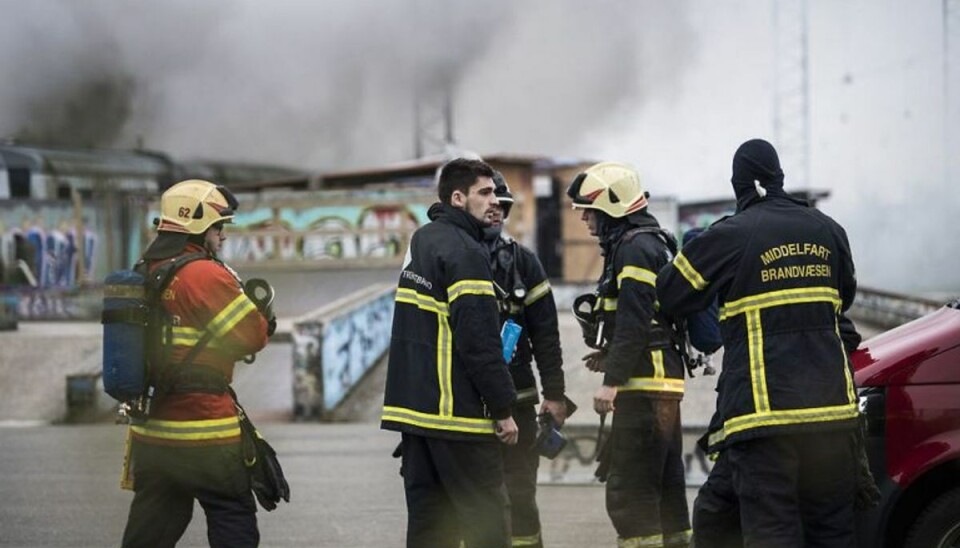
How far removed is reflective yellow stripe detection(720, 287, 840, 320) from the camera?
15.3 ft

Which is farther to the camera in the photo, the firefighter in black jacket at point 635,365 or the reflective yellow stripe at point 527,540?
the reflective yellow stripe at point 527,540

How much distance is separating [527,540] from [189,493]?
1503 mm

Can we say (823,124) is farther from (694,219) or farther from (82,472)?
(82,472)

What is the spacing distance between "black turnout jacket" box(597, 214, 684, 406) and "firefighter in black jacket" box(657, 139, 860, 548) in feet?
2.85

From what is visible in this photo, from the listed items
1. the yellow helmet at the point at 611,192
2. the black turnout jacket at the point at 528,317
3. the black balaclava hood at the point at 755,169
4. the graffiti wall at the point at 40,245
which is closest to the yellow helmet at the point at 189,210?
the black turnout jacket at the point at 528,317

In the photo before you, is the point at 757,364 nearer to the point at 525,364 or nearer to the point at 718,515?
the point at 718,515

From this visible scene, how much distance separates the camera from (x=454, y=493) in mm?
5105

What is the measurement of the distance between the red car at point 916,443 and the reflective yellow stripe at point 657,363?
943mm

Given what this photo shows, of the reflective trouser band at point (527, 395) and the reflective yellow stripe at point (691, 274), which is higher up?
the reflective yellow stripe at point (691, 274)

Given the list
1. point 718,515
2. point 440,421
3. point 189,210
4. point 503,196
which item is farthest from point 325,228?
point 718,515

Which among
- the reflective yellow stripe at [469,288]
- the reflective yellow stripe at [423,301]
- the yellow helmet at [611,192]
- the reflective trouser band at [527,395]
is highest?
the yellow helmet at [611,192]

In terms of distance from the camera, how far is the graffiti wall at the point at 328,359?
44.3 feet

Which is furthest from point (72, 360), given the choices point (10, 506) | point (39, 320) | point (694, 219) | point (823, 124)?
point (823, 124)

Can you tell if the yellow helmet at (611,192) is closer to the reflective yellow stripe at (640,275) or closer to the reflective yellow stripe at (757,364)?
the reflective yellow stripe at (640,275)
